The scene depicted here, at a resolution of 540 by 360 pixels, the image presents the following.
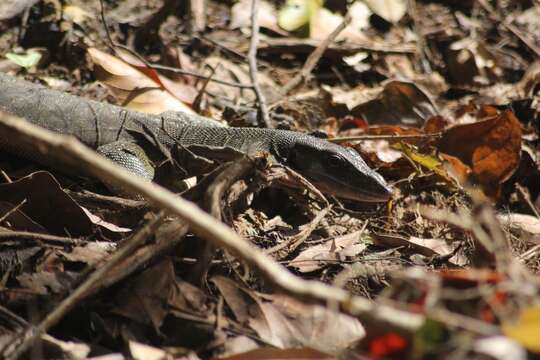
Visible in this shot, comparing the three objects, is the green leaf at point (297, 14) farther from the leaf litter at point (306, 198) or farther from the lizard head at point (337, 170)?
the lizard head at point (337, 170)

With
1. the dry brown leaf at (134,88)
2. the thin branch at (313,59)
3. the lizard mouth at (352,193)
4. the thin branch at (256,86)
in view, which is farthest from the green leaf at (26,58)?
the lizard mouth at (352,193)

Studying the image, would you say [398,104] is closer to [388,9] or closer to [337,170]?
[337,170]

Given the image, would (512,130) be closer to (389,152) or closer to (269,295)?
(389,152)

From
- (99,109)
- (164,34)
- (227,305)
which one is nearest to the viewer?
(227,305)

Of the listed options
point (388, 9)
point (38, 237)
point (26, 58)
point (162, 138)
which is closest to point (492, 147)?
point (162, 138)

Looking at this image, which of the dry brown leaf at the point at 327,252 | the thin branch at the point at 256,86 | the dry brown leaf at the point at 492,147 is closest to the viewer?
the dry brown leaf at the point at 327,252

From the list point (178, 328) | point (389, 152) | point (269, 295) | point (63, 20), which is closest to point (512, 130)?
point (389, 152)

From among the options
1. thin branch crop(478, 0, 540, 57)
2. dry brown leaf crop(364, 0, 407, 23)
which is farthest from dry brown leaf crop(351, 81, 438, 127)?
thin branch crop(478, 0, 540, 57)
